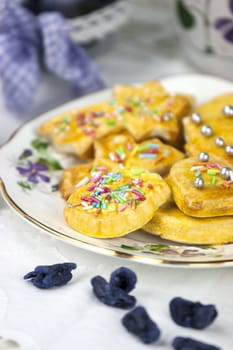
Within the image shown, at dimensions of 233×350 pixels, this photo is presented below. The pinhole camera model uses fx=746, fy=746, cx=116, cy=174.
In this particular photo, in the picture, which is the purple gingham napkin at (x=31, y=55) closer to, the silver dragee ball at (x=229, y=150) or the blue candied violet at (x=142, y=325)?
the silver dragee ball at (x=229, y=150)

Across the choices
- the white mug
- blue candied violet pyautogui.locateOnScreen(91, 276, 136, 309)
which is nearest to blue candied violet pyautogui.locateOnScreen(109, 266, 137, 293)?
blue candied violet pyautogui.locateOnScreen(91, 276, 136, 309)

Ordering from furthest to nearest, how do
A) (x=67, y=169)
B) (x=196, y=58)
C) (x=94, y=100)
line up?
(x=196, y=58), (x=94, y=100), (x=67, y=169)

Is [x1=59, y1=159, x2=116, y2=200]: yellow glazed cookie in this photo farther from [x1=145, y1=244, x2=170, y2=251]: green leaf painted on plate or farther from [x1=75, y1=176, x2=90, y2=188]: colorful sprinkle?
[x1=145, y1=244, x2=170, y2=251]: green leaf painted on plate

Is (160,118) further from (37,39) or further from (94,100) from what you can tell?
(37,39)

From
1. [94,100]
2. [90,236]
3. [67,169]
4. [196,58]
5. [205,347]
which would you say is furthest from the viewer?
[196,58]

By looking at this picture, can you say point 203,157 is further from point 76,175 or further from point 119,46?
point 119,46

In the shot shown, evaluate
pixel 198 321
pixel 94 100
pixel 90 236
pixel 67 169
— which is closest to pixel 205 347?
pixel 198 321
